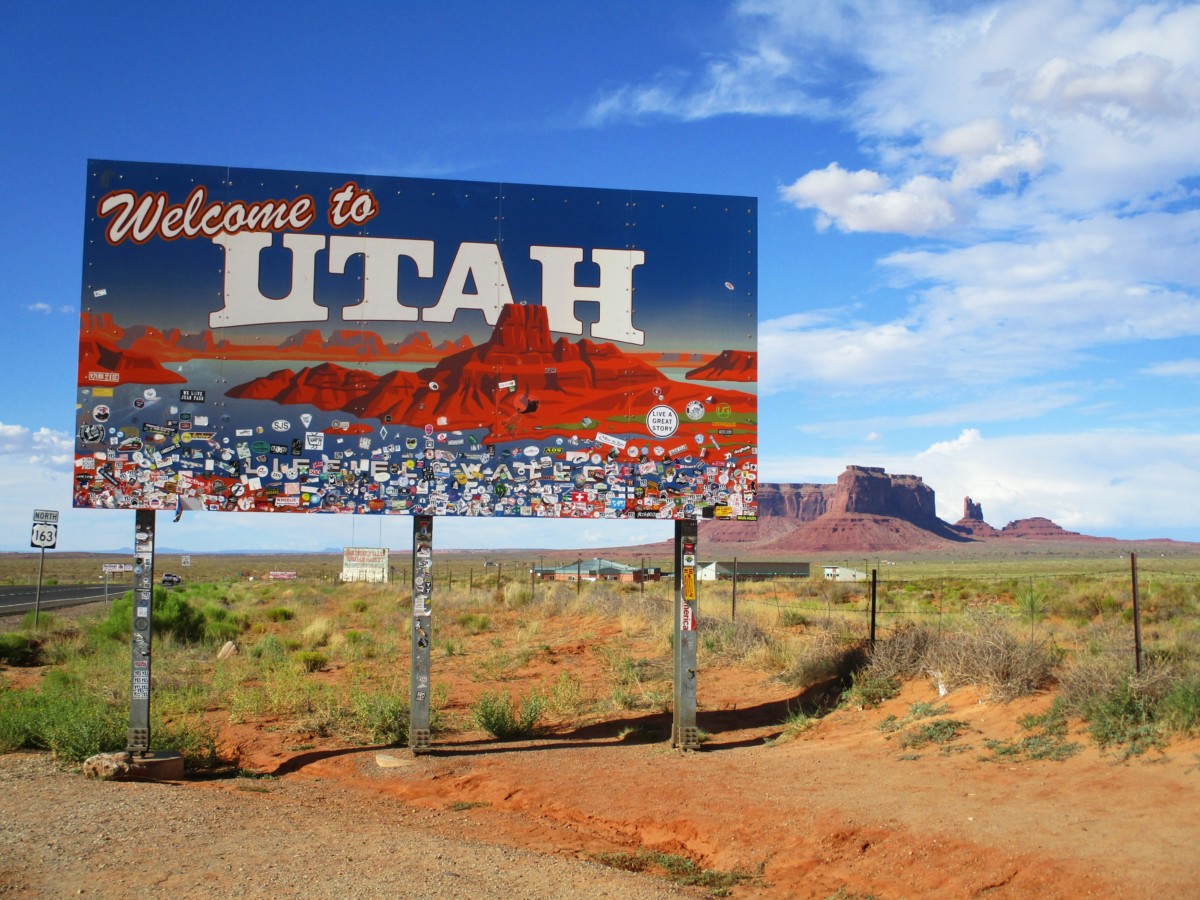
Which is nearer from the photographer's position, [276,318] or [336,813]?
[336,813]

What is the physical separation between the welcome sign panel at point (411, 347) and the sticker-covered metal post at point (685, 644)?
525mm

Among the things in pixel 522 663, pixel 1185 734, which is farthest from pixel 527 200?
pixel 522 663

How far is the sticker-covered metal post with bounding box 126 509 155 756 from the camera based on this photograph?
11.0m

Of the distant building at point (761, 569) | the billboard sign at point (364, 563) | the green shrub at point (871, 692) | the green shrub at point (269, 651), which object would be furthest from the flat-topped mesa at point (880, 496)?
the green shrub at point (871, 692)

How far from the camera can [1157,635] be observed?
759 inches

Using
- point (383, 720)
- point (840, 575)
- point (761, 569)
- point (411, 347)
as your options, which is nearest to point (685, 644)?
point (383, 720)

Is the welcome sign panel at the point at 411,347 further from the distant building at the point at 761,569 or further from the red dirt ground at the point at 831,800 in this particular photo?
the distant building at the point at 761,569

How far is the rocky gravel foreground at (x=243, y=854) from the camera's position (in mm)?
6809

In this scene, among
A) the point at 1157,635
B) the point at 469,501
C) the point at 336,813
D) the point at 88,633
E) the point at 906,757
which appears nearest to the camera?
the point at 336,813

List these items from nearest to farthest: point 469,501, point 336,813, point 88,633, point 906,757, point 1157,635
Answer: point 336,813 → point 906,757 → point 469,501 → point 1157,635 → point 88,633

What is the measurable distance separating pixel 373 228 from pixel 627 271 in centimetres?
306

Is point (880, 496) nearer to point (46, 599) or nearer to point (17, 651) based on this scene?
point (46, 599)

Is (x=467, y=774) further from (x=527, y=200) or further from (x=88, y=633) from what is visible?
(x=88, y=633)

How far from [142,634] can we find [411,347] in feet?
14.6
